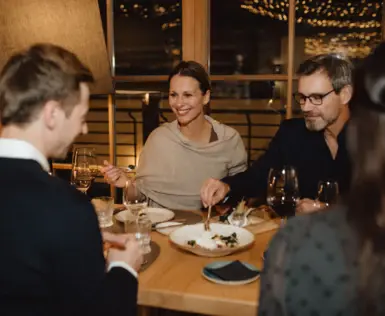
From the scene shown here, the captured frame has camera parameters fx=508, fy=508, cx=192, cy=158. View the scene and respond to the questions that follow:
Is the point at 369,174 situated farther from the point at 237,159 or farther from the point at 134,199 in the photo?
the point at 237,159

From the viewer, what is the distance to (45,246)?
1028 mm

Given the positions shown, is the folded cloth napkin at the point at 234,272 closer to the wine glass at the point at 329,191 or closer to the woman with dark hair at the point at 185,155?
the wine glass at the point at 329,191

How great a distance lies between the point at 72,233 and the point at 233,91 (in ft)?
59.3

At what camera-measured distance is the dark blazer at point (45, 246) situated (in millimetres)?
1027

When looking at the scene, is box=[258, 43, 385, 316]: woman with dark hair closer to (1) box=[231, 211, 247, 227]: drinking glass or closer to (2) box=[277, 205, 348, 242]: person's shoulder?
(2) box=[277, 205, 348, 242]: person's shoulder

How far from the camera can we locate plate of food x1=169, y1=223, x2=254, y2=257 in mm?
1579

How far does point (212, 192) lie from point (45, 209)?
106cm

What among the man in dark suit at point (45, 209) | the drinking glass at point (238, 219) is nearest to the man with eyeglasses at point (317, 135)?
the drinking glass at point (238, 219)

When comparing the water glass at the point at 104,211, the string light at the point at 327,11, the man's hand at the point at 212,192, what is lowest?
the water glass at the point at 104,211

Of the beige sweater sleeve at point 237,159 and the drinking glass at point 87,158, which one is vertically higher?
the drinking glass at point 87,158

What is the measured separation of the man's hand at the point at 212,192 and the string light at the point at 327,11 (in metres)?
1.27

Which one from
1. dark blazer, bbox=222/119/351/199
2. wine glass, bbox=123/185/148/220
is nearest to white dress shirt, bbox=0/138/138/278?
wine glass, bbox=123/185/148/220

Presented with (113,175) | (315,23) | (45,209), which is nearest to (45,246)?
(45,209)

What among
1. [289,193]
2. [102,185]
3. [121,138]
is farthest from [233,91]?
[289,193]
